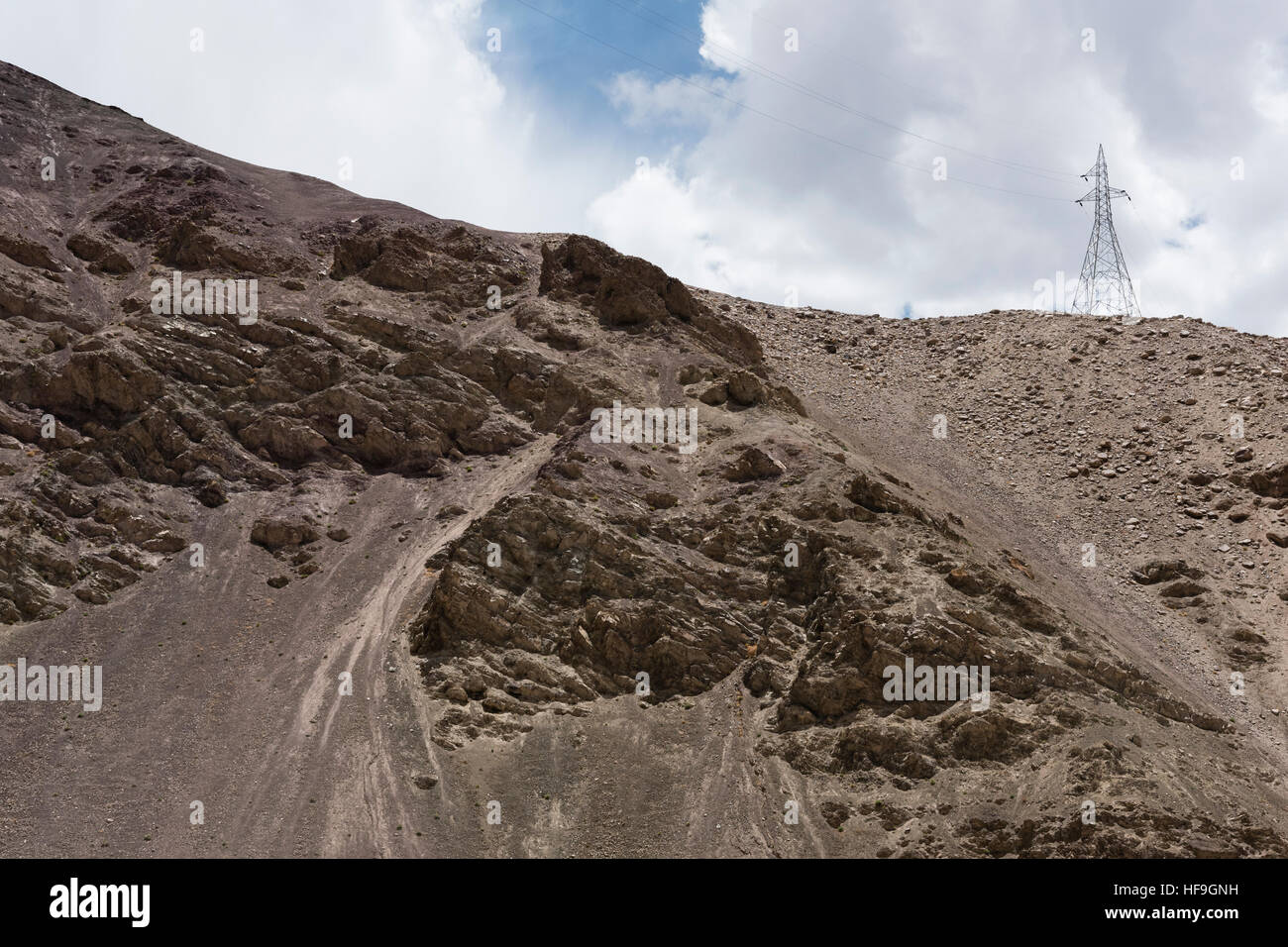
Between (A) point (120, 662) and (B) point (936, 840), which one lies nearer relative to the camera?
(B) point (936, 840)

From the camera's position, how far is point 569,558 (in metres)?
35.7

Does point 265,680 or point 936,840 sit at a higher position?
point 265,680

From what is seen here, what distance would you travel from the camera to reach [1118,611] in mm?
38375

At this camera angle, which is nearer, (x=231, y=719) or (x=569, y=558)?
(x=231, y=719)

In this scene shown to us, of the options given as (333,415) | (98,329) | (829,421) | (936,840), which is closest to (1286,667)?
(936,840)

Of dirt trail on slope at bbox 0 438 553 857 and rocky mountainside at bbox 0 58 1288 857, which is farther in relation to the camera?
rocky mountainside at bbox 0 58 1288 857

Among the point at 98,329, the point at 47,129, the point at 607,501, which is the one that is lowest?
the point at 607,501

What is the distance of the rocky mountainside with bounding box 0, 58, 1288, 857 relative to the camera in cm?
2803

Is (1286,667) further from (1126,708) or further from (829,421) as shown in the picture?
(829,421)

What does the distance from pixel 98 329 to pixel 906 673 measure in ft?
111

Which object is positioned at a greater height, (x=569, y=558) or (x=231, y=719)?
(x=569, y=558)

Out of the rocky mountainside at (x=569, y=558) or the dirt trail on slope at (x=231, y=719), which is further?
the rocky mountainside at (x=569, y=558)

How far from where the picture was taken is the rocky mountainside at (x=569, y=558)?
28031mm

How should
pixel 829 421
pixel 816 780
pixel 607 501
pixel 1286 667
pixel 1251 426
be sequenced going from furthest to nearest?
pixel 829 421 → pixel 1251 426 → pixel 607 501 → pixel 1286 667 → pixel 816 780
